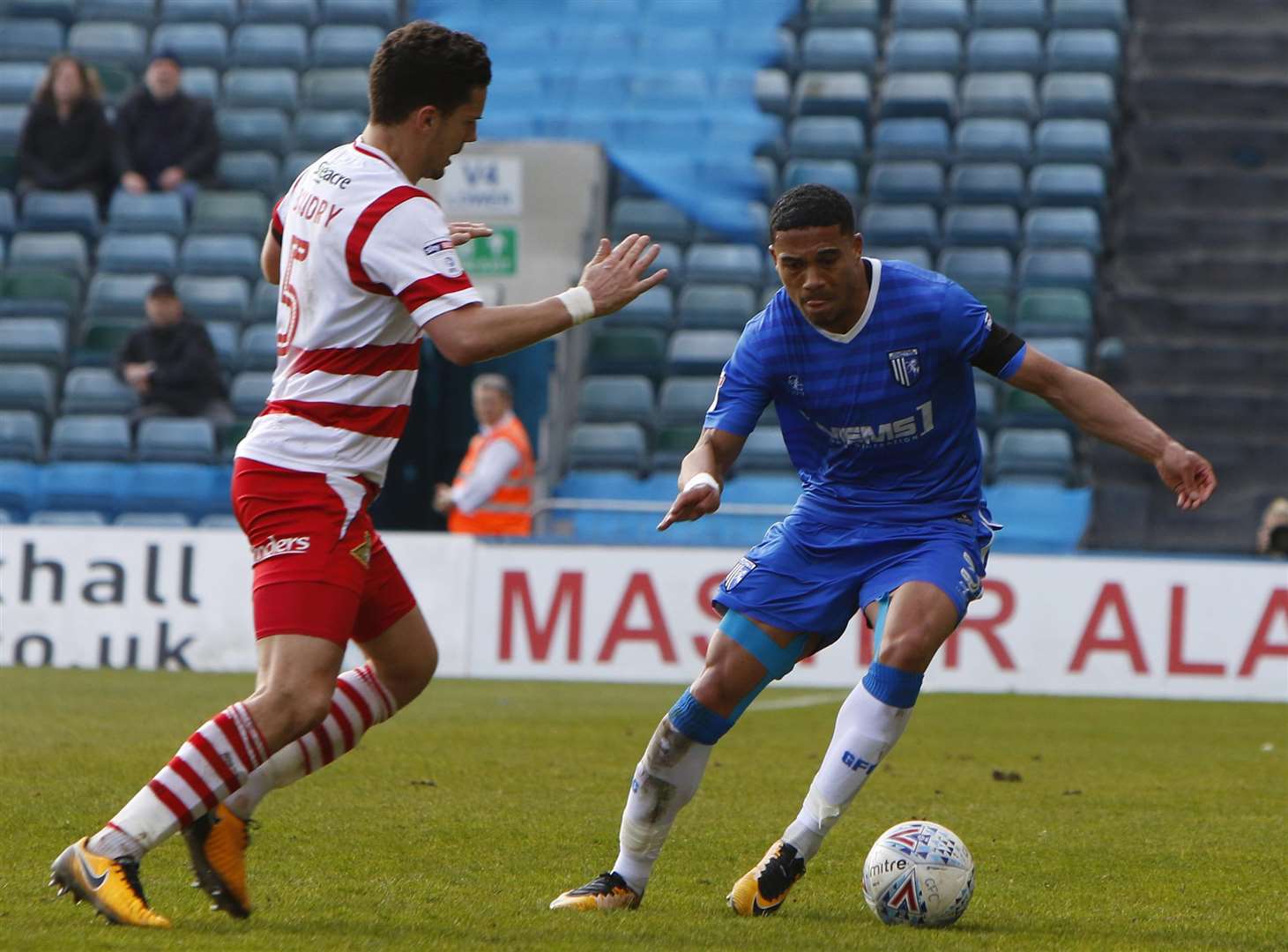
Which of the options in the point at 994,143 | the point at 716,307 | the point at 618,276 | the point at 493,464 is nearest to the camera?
the point at 618,276

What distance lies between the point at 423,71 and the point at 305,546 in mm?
1138

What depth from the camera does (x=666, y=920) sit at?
495 cm

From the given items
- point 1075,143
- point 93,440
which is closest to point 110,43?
point 93,440

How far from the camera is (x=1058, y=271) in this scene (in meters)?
17.5

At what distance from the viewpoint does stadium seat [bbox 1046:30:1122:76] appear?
19.2 meters

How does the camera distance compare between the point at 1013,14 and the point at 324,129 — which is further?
the point at 1013,14

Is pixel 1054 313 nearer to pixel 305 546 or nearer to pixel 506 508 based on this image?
pixel 506 508

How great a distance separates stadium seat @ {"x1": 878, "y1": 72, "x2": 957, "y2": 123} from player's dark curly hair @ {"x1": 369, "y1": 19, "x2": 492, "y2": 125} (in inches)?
583

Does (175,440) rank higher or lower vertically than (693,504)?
lower

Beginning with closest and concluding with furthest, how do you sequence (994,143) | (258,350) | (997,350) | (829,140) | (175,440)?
(997,350) → (175,440) → (258,350) → (994,143) → (829,140)

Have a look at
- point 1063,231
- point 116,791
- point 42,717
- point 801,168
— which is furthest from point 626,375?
point 116,791

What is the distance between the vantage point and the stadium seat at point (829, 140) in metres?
18.8

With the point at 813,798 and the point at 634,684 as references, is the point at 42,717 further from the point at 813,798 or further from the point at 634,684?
the point at 813,798

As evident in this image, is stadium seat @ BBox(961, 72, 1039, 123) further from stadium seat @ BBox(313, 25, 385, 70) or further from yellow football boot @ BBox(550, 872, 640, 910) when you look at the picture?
yellow football boot @ BBox(550, 872, 640, 910)
